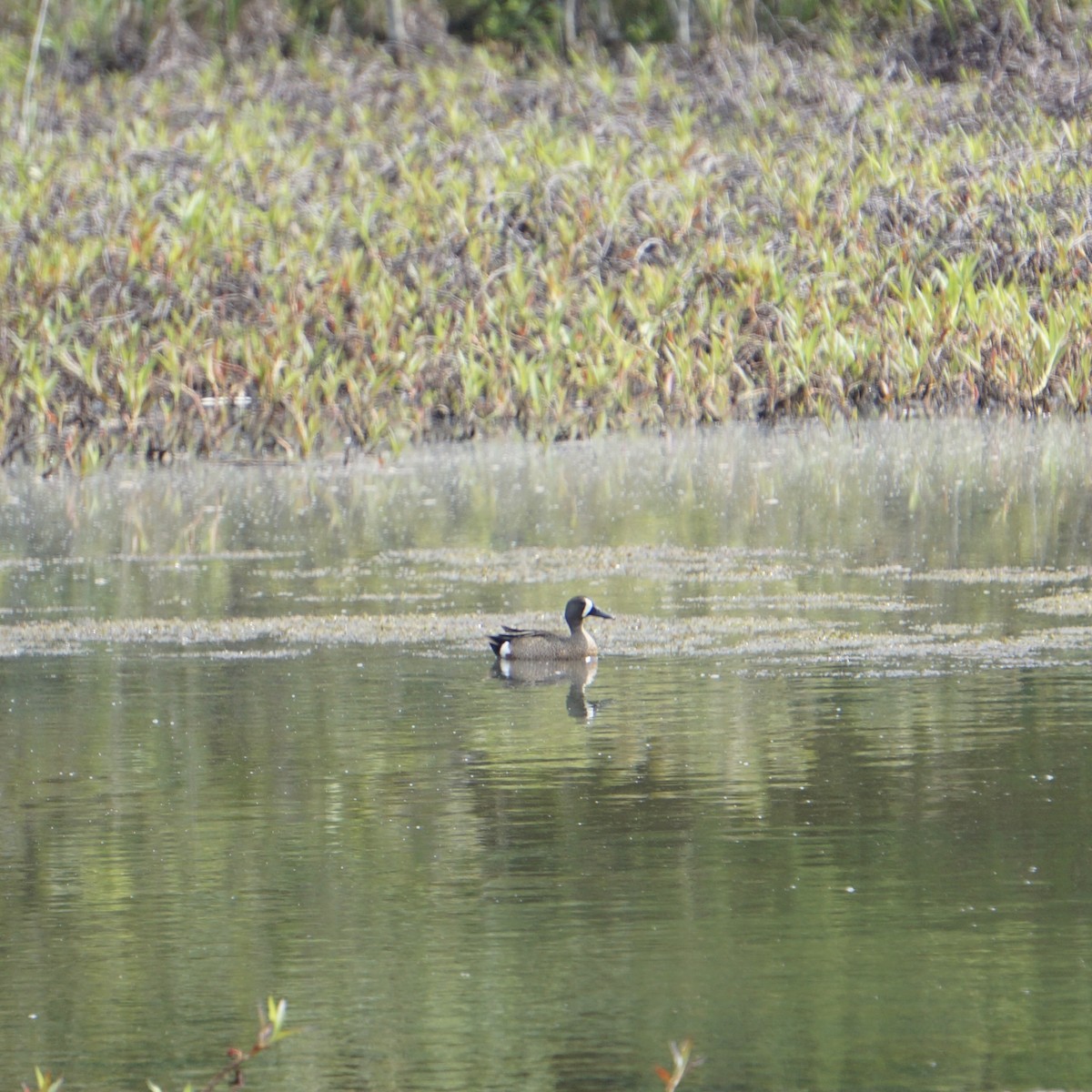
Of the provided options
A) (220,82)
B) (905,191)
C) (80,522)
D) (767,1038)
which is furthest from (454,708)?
(220,82)

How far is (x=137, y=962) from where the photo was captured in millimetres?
6469

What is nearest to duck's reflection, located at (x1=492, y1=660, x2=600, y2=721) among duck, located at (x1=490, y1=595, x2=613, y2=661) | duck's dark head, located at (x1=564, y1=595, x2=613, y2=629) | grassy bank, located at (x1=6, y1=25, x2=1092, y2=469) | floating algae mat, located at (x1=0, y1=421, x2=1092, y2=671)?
duck, located at (x1=490, y1=595, x2=613, y2=661)

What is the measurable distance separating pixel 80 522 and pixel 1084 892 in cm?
925

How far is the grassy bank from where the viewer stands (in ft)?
61.4

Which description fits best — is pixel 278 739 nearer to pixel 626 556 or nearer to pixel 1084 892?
pixel 1084 892

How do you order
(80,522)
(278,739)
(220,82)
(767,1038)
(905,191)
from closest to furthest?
(767,1038)
(278,739)
(80,522)
(905,191)
(220,82)

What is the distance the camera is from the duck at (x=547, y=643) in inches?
412

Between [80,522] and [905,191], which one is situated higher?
[905,191]

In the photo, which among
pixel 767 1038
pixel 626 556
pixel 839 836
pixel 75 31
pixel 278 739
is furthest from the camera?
pixel 75 31

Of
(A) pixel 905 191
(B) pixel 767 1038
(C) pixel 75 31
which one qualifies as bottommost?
(B) pixel 767 1038

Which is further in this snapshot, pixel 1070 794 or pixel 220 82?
pixel 220 82

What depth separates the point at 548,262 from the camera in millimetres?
20969

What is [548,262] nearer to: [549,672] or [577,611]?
[577,611]

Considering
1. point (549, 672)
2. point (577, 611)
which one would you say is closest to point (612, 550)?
point (577, 611)
